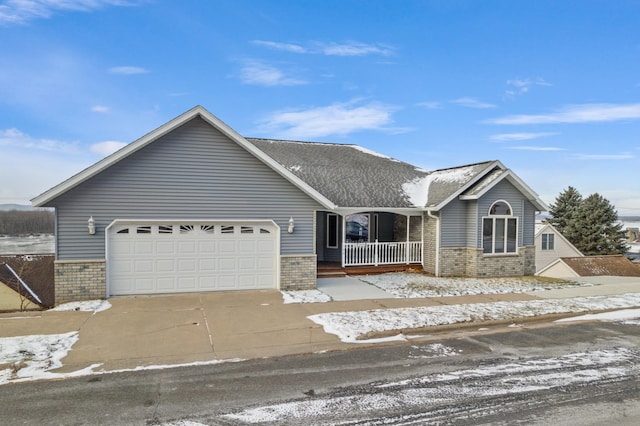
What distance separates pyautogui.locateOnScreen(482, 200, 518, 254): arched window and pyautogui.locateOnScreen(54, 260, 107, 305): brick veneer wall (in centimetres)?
1346

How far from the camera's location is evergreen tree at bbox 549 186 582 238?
53062mm

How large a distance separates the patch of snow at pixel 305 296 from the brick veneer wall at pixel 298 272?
1.02 ft

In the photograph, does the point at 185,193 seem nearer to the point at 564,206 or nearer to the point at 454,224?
the point at 454,224

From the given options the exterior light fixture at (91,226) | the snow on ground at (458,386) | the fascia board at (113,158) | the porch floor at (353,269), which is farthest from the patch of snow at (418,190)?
the exterior light fixture at (91,226)

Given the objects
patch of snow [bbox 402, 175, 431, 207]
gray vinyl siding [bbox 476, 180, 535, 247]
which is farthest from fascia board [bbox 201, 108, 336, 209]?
gray vinyl siding [bbox 476, 180, 535, 247]

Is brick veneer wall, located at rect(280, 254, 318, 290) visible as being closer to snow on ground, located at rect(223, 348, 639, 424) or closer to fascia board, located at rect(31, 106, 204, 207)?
fascia board, located at rect(31, 106, 204, 207)

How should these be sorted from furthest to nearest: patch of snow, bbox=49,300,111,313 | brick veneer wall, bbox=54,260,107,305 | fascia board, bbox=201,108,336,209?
1. fascia board, bbox=201,108,336,209
2. brick veneer wall, bbox=54,260,107,305
3. patch of snow, bbox=49,300,111,313

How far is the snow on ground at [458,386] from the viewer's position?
4.90 m

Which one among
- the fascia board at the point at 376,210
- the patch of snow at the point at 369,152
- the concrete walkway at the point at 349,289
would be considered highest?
the patch of snow at the point at 369,152

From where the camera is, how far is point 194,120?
11.5m

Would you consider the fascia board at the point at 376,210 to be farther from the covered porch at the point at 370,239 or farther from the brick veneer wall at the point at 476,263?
the brick veneer wall at the point at 476,263

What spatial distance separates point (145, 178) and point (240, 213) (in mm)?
2792

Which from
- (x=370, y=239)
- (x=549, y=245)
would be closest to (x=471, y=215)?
(x=370, y=239)

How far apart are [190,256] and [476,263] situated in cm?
1084
